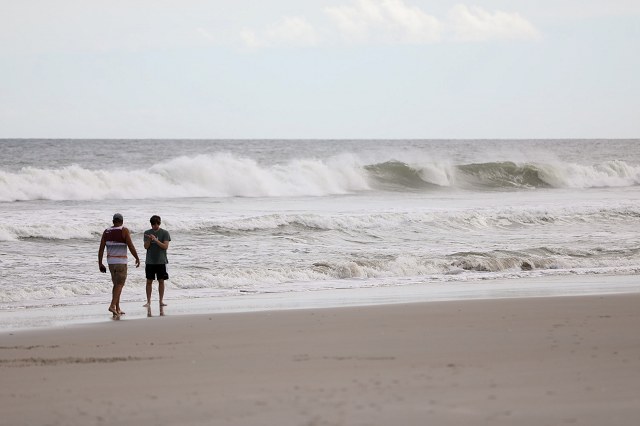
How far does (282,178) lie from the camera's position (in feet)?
120

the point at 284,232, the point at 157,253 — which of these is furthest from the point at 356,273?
the point at 284,232

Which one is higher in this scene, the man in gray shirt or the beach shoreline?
the man in gray shirt

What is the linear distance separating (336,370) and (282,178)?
31.7 m

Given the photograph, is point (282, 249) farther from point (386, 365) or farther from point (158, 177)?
point (158, 177)

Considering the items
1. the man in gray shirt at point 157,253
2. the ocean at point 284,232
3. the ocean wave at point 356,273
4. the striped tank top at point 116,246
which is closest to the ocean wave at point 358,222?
the ocean at point 284,232

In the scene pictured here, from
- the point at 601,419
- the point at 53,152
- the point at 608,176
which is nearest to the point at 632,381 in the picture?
the point at 601,419

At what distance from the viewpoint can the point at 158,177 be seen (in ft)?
112

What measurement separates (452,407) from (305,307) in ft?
16.7

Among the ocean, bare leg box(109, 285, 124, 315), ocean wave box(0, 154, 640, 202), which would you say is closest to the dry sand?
bare leg box(109, 285, 124, 315)

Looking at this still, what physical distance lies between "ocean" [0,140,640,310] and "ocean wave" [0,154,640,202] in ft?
0.36

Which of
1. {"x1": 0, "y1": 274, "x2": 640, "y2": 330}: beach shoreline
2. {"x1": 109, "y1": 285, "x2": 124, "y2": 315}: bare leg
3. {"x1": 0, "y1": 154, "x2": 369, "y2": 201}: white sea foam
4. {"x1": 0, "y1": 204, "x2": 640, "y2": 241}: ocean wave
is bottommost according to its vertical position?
{"x1": 0, "y1": 274, "x2": 640, "y2": 330}: beach shoreline

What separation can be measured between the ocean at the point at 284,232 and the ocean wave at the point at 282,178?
0.11 meters

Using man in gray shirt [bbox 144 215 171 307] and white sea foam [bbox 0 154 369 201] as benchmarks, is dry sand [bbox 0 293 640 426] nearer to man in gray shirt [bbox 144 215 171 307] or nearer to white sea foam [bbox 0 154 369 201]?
man in gray shirt [bbox 144 215 171 307]

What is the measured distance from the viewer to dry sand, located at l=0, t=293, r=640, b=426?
415cm
